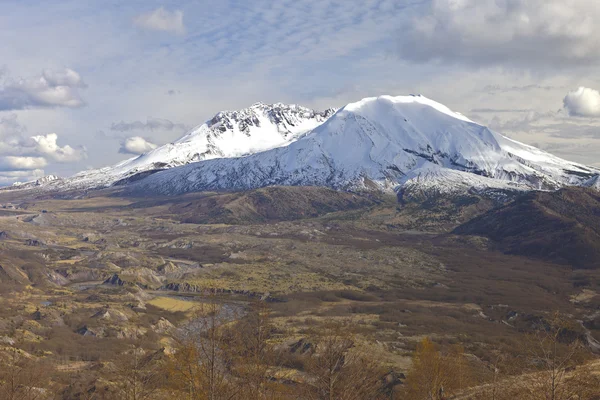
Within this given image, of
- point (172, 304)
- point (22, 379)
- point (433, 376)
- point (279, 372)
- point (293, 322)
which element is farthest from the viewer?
point (172, 304)

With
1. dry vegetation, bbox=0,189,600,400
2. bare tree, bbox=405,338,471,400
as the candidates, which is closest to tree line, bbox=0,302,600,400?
bare tree, bbox=405,338,471,400

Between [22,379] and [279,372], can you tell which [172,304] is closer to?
[22,379]

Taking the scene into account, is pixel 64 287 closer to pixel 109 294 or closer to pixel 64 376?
pixel 109 294

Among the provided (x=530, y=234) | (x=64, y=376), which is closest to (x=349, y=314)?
(x=64, y=376)

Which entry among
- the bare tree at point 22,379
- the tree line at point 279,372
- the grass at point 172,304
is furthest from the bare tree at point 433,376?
the grass at point 172,304

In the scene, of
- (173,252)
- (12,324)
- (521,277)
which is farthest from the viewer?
(173,252)

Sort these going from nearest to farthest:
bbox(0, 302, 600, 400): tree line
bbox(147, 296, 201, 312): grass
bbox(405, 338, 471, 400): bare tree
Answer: bbox(0, 302, 600, 400): tree line < bbox(405, 338, 471, 400): bare tree < bbox(147, 296, 201, 312): grass

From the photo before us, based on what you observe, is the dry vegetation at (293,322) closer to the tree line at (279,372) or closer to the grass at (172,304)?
the tree line at (279,372)

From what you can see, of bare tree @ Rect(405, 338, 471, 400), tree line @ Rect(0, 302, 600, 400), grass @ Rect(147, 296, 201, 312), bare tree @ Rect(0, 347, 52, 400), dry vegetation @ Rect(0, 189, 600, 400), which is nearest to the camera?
tree line @ Rect(0, 302, 600, 400)

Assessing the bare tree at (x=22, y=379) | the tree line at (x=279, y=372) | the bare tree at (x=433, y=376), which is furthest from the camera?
the bare tree at (x=22, y=379)

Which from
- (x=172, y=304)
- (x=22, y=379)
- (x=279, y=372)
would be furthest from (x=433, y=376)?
(x=172, y=304)

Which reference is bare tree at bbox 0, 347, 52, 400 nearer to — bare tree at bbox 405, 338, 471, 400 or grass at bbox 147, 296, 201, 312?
bare tree at bbox 405, 338, 471, 400
